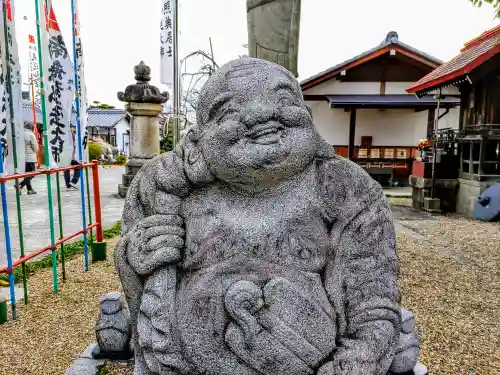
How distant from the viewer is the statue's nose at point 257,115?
1942 millimetres

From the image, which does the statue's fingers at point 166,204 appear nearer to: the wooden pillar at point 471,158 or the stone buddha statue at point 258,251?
the stone buddha statue at point 258,251

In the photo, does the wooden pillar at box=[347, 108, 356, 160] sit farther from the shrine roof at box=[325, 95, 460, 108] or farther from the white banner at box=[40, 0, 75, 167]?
the white banner at box=[40, 0, 75, 167]

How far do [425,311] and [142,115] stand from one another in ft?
30.2

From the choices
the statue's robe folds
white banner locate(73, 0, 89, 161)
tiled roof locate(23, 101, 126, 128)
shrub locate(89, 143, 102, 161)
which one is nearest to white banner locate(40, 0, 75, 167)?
white banner locate(73, 0, 89, 161)

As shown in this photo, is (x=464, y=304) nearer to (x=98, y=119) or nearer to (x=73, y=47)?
(x=73, y=47)

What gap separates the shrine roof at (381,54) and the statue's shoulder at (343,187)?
41.9 feet

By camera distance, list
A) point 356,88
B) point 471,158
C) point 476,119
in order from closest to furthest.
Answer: point 471,158
point 476,119
point 356,88

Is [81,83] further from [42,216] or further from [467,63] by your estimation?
[467,63]

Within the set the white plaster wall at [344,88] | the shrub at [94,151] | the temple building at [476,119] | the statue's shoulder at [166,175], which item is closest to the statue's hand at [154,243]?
the statue's shoulder at [166,175]

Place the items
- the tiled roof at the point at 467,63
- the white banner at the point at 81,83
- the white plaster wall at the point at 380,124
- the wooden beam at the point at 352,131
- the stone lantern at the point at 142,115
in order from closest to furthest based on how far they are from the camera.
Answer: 1. the white banner at the point at 81,83
2. the tiled roof at the point at 467,63
3. the stone lantern at the point at 142,115
4. the wooden beam at the point at 352,131
5. the white plaster wall at the point at 380,124

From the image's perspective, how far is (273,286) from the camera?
1.91 m

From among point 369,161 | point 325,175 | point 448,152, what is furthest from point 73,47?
point 369,161

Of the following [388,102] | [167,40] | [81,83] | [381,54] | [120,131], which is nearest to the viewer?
[81,83]

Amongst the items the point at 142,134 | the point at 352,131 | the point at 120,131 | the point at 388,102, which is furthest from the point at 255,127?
the point at 120,131
